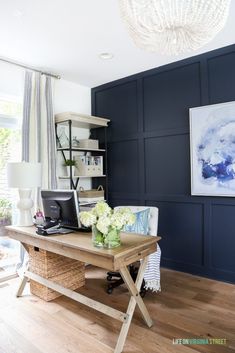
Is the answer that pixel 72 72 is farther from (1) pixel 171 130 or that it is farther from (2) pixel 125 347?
(2) pixel 125 347

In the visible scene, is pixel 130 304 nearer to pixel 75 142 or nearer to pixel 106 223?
pixel 106 223

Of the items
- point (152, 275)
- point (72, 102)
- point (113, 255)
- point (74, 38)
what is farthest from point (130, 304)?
point (72, 102)

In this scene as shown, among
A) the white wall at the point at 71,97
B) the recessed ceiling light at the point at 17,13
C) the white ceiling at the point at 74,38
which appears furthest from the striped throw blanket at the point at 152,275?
the recessed ceiling light at the point at 17,13

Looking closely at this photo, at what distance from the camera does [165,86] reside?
3354 millimetres

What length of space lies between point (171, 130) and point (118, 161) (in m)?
0.96

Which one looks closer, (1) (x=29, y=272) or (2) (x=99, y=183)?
(1) (x=29, y=272)

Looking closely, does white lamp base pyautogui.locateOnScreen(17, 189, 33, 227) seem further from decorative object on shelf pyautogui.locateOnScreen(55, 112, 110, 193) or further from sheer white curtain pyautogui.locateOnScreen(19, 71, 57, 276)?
decorative object on shelf pyautogui.locateOnScreen(55, 112, 110, 193)

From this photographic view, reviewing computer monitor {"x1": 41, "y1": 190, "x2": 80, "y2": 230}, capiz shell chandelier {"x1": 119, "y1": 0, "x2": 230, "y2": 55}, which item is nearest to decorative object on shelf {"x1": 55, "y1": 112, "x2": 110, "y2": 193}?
computer monitor {"x1": 41, "y1": 190, "x2": 80, "y2": 230}

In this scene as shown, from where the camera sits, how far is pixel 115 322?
2195 mm

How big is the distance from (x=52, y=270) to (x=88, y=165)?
1523mm

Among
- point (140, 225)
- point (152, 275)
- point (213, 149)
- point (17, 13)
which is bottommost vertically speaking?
point (152, 275)

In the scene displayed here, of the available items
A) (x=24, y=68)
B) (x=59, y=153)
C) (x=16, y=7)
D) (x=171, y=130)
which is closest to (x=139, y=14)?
(x=16, y=7)

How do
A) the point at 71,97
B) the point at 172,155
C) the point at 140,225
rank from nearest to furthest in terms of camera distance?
the point at 140,225
the point at 172,155
the point at 71,97

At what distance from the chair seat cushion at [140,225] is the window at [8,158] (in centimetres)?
149
